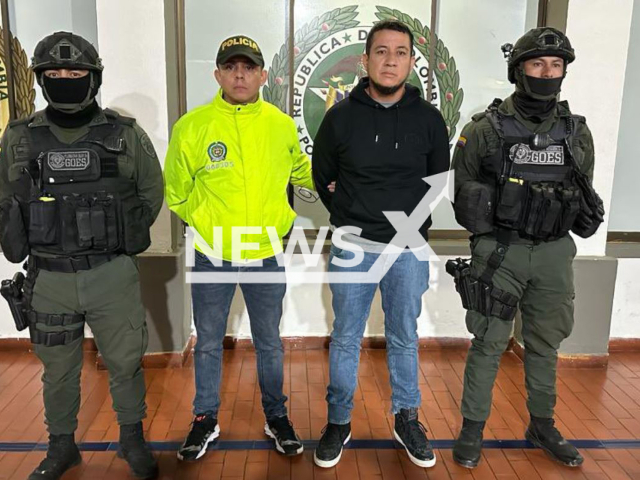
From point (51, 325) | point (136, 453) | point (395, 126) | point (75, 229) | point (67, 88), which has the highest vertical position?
point (67, 88)

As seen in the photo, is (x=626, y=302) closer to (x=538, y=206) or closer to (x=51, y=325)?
(x=538, y=206)

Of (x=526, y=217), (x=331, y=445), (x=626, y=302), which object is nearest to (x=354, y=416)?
(x=331, y=445)

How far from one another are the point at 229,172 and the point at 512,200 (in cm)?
132

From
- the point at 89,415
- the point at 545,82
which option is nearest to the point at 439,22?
the point at 545,82

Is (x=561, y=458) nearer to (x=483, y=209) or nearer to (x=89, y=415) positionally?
(x=483, y=209)

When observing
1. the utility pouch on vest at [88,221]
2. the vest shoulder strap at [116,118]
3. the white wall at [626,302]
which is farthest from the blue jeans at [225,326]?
the white wall at [626,302]

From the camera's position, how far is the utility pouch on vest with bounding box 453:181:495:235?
271 centimetres

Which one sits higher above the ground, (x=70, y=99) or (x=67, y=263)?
(x=70, y=99)

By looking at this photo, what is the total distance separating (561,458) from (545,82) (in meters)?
1.82

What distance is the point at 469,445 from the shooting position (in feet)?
9.41

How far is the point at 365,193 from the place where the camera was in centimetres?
267

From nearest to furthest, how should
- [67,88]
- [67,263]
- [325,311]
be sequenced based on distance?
[67,88]
[67,263]
[325,311]

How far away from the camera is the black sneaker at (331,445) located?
2.81 m

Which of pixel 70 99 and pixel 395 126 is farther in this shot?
pixel 395 126
